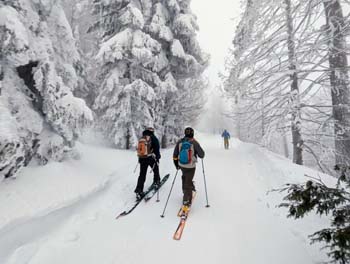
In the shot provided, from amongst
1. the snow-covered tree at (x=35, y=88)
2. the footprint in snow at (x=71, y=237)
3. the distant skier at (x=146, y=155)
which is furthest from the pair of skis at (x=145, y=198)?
the snow-covered tree at (x=35, y=88)

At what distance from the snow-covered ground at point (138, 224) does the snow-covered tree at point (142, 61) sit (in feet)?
18.5

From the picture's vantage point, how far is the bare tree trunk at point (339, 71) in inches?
252

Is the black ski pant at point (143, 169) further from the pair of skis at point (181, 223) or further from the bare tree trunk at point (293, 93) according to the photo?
the bare tree trunk at point (293, 93)

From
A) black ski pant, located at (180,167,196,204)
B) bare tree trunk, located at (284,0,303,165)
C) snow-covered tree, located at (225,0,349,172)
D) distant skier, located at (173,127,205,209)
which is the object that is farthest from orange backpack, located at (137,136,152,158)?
bare tree trunk, located at (284,0,303,165)

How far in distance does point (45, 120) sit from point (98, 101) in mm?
5505

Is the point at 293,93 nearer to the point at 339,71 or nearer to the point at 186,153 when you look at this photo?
the point at 339,71

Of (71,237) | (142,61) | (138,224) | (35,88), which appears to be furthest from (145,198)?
(142,61)

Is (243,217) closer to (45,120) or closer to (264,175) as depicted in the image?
(264,175)

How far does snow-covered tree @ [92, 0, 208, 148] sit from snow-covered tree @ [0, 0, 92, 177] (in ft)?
13.3

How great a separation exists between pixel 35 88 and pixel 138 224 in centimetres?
616

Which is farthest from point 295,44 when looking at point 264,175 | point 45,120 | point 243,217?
point 45,120

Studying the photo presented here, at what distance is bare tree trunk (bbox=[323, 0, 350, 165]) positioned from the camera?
641 cm

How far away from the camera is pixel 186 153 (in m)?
6.34

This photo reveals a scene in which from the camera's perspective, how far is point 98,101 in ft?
44.9
